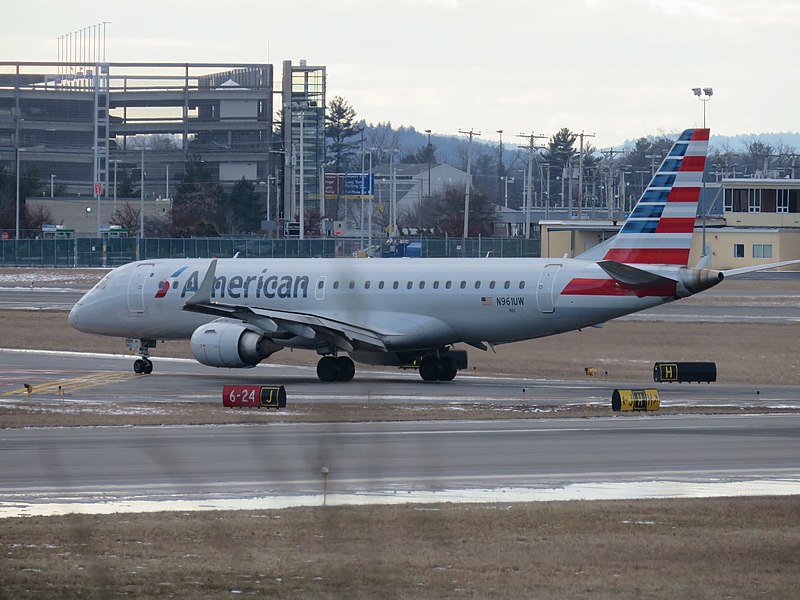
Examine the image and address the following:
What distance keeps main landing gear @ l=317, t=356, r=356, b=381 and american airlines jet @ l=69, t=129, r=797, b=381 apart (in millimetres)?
42

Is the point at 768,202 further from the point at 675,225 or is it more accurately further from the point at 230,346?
the point at 230,346

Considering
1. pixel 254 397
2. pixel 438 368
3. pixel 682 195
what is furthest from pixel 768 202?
pixel 254 397

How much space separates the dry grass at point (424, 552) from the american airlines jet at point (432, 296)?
1696 centimetres

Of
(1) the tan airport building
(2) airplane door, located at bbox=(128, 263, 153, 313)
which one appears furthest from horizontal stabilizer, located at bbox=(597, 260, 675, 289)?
(1) the tan airport building

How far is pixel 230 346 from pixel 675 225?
12972 millimetres

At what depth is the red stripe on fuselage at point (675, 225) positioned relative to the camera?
121ft

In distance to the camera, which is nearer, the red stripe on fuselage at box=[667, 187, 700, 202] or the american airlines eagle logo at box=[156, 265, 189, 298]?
the red stripe on fuselage at box=[667, 187, 700, 202]

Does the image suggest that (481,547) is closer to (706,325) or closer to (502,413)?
(502,413)

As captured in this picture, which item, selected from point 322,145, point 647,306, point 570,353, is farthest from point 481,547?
point 322,145

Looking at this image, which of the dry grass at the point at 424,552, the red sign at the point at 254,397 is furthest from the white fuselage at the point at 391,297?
the dry grass at the point at 424,552

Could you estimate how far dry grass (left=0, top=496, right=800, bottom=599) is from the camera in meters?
13.9

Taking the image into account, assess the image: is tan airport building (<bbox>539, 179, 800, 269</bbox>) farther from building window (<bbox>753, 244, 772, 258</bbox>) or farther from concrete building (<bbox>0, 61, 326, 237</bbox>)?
concrete building (<bbox>0, 61, 326, 237</bbox>)

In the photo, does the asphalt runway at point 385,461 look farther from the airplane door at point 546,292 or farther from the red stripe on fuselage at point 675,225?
the red stripe on fuselage at point 675,225

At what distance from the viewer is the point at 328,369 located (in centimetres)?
3972
